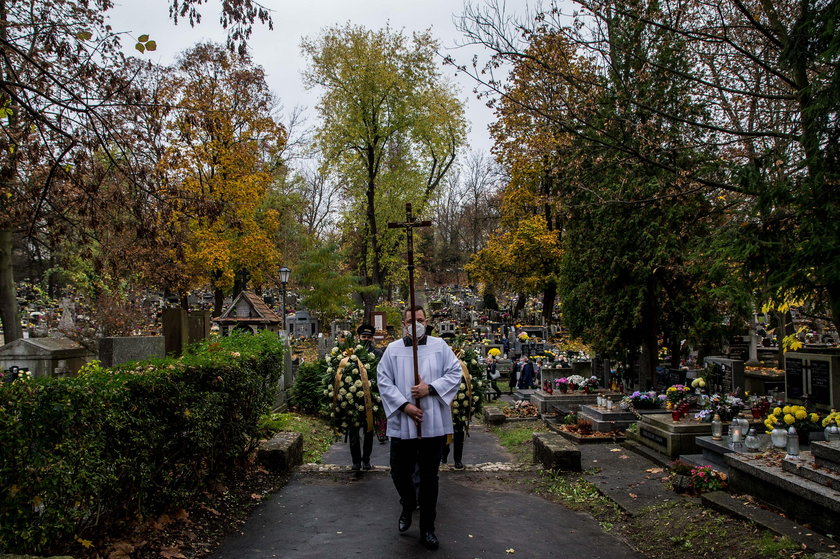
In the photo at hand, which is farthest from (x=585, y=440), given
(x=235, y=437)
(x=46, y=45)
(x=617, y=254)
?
(x=46, y=45)

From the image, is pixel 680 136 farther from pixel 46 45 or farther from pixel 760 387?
pixel 760 387

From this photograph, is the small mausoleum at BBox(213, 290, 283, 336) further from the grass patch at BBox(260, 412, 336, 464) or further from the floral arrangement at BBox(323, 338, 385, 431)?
the floral arrangement at BBox(323, 338, 385, 431)

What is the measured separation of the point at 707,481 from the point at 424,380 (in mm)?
3902

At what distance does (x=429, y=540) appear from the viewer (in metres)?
5.16

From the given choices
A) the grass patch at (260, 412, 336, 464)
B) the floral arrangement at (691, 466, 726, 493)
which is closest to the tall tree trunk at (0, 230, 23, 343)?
the grass patch at (260, 412, 336, 464)

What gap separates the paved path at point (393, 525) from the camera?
5.23 metres

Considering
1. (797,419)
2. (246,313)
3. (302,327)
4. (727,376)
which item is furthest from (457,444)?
(302,327)

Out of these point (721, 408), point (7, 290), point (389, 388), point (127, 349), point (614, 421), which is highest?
point (7, 290)

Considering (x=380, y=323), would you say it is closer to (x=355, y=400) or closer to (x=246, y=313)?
(x=246, y=313)

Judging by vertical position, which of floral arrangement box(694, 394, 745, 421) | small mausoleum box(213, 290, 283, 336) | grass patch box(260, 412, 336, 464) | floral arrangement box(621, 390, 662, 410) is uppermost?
small mausoleum box(213, 290, 283, 336)

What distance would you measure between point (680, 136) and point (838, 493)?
455 cm

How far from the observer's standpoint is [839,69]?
16.9 feet

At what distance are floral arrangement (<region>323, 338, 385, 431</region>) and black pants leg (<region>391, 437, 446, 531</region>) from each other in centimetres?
240

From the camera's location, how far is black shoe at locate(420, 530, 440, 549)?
5.15m
